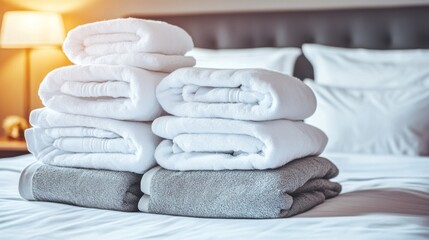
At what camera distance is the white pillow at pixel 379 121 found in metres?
2.56

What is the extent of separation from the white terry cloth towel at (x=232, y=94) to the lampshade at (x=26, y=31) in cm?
220

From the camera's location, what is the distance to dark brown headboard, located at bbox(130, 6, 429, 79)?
312cm

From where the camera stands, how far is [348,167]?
2252 mm

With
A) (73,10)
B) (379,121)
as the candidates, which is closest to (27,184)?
(379,121)

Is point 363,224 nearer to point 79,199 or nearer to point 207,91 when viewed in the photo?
point 207,91

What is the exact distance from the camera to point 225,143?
143 cm

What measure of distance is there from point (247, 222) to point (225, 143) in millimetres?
170

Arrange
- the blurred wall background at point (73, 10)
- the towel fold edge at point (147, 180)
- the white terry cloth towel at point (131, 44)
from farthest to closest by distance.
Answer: the blurred wall background at point (73, 10) → the white terry cloth towel at point (131, 44) → the towel fold edge at point (147, 180)

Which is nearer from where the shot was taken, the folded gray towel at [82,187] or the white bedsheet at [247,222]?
the white bedsheet at [247,222]

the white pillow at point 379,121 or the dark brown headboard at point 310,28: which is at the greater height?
the dark brown headboard at point 310,28

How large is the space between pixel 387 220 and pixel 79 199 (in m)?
0.65

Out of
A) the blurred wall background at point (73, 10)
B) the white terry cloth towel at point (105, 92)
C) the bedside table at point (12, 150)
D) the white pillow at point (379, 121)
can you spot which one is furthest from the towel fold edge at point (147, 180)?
the blurred wall background at point (73, 10)

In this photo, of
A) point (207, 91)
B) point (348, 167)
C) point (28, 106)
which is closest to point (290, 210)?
point (207, 91)

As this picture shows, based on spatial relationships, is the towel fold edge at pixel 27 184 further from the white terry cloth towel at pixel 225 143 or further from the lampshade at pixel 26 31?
the lampshade at pixel 26 31
